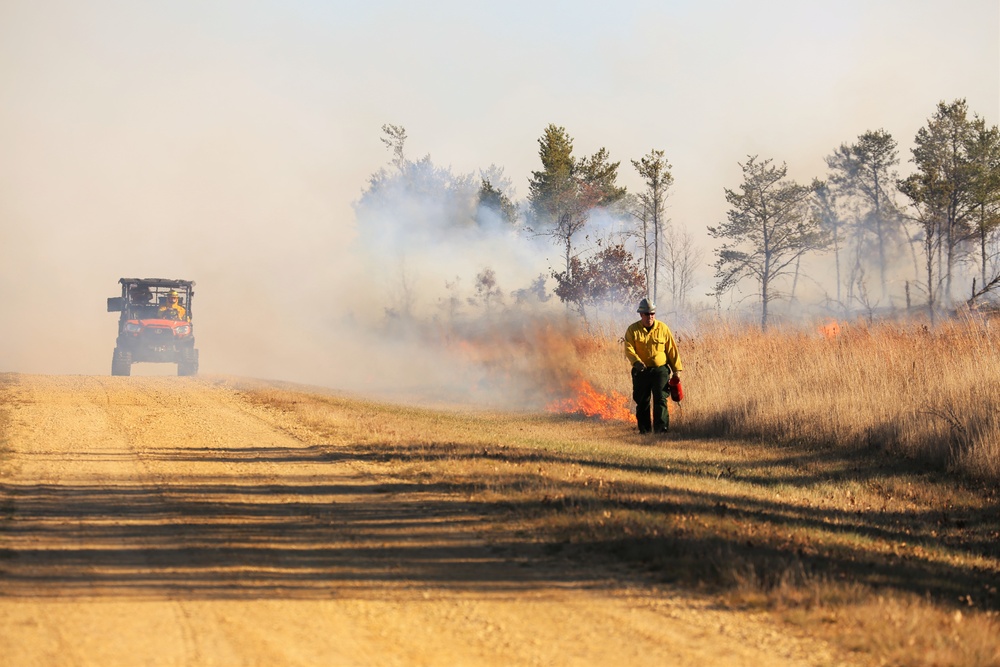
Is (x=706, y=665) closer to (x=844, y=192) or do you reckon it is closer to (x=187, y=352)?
(x=187, y=352)

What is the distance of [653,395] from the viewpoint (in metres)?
Answer: 15.3

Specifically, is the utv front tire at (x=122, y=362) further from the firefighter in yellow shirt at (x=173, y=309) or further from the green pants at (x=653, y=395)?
the green pants at (x=653, y=395)

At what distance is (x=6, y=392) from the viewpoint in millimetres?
19906

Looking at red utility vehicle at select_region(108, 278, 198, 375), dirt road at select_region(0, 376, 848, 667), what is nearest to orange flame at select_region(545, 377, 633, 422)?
dirt road at select_region(0, 376, 848, 667)

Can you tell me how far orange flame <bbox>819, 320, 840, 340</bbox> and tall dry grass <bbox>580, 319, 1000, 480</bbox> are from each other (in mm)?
78

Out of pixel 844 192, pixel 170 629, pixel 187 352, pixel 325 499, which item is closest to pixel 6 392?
pixel 187 352

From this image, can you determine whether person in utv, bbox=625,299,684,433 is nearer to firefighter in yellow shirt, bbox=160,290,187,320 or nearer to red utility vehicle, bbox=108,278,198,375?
red utility vehicle, bbox=108,278,198,375

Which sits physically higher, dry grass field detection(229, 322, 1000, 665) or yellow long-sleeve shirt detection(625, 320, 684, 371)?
yellow long-sleeve shirt detection(625, 320, 684, 371)

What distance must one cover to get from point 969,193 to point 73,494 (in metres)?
50.5

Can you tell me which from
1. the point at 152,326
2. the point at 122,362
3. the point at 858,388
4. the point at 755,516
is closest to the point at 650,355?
the point at 858,388

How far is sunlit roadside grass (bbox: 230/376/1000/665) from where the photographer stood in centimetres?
584

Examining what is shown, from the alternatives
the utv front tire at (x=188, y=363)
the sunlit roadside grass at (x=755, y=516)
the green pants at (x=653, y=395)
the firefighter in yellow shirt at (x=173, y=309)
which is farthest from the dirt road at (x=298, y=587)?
the firefighter in yellow shirt at (x=173, y=309)

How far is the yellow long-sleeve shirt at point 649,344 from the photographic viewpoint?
14531 mm

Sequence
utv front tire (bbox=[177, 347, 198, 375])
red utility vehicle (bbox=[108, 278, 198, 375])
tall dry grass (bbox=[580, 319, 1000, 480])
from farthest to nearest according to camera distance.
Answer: utv front tire (bbox=[177, 347, 198, 375]) → red utility vehicle (bbox=[108, 278, 198, 375]) → tall dry grass (bbox=[580, 319, 1000, 480])
